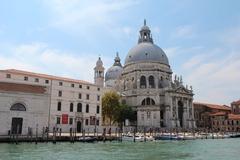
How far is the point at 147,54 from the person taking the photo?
72438 millimetres

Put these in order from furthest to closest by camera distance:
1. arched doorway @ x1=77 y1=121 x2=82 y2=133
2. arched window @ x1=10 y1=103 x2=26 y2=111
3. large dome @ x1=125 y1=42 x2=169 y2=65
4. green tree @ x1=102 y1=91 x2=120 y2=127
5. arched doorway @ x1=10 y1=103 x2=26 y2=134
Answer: large dome @ x1=125 y1=42 x2=169 y2=65, green tree @ x1=102 y1=91 x2=120 y2=127, arched doorway @ x1=77 y1=121 x2=82 y2=133, arched window @ x1=10 y1=103 x2=26 y2=111, arched doorway @ x1=10 y1=103 x2=26 y2=134

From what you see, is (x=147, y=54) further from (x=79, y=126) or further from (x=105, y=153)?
(x=105, y=153)

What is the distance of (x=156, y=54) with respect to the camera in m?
72.9

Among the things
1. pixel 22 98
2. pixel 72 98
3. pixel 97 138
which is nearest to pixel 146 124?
pixel 72 98

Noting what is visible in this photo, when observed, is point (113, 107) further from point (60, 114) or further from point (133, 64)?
point (133, 64)

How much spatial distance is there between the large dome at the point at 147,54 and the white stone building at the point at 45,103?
1026 inches

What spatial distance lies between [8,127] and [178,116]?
40.4 meters

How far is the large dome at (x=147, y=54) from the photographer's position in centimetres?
7231

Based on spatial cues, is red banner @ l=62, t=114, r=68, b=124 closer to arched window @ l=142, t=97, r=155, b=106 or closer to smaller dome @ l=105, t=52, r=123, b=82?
arched window @ l=142, t=97, r=155, b=106

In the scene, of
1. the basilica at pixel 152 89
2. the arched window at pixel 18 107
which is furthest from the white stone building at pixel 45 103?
the basilica at pixel 152 89

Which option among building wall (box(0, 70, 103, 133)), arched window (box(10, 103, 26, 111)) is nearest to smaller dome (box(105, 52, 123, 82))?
building wall (box(0, 70, 103, 133))

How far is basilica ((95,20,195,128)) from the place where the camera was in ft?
211

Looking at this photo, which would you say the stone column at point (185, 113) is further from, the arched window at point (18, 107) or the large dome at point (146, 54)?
the arched window at point (18, 107)

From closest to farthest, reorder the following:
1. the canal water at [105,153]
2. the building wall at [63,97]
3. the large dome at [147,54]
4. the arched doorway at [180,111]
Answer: the canal water at [105,153] → the building wall at [63,97] → the arched doorway at [180,111] → the large dome at [147,54]
